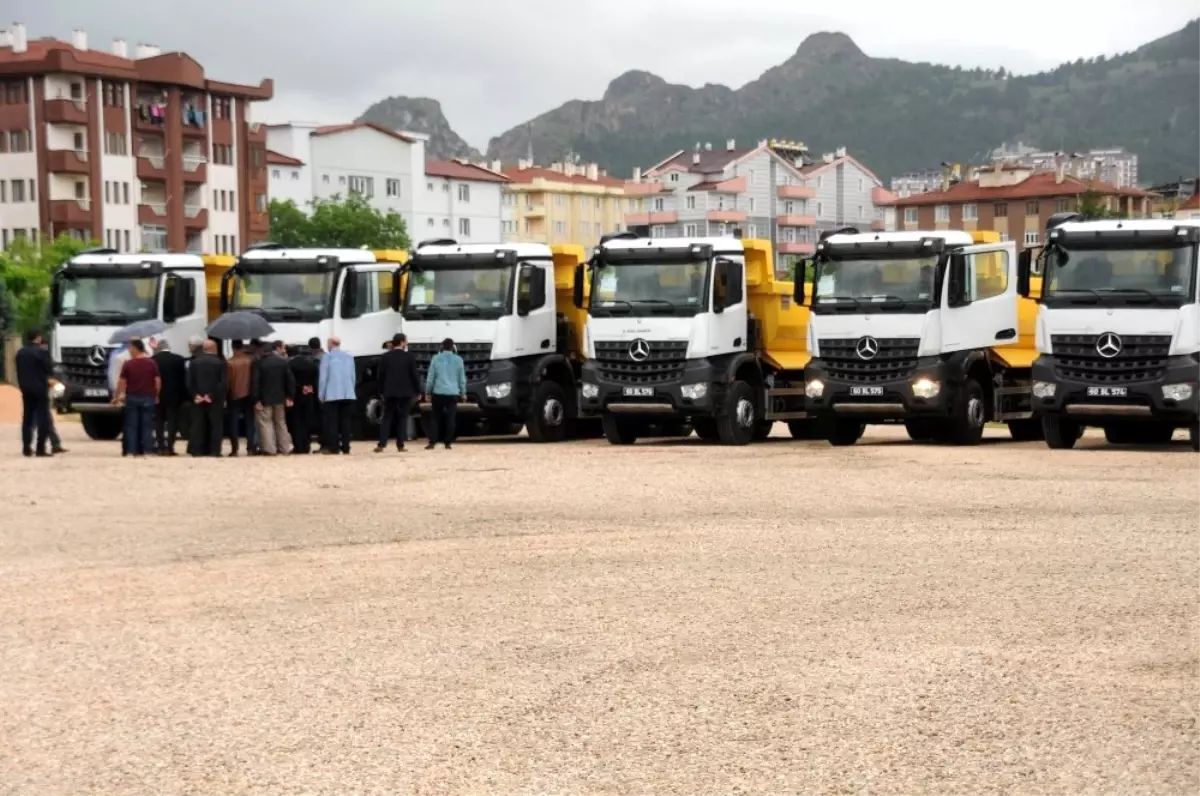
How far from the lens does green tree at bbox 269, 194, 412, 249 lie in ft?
388

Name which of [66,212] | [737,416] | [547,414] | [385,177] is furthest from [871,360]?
[385,177]

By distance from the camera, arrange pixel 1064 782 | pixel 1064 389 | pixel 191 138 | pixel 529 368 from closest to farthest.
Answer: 1. pixel 1064 782
2. pixel 1064 389
3. pixel 529 368
4. pixel 191 138

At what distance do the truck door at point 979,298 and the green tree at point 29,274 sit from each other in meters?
47.4

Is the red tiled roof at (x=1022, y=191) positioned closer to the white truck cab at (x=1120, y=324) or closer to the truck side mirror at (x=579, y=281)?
the truck side mirror at (x=579, y=281)

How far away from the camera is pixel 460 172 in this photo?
145 metres

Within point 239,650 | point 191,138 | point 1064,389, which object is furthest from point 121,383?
point 191,138

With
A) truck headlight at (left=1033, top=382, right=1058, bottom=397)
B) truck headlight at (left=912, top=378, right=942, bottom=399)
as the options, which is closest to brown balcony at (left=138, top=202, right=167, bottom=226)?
truck headlight at (left=912, top=378, right=942, bottom=399)

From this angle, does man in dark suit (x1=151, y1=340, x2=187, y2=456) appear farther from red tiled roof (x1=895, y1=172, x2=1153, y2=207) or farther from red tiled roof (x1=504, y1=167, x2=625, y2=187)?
red tiled roof (x1=504, y1=167, x2=625, y2=187)

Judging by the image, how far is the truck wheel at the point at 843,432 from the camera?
29.7 meters

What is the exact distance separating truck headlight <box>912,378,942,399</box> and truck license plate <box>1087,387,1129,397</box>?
2.11 m

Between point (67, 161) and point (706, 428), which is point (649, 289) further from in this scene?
point (67, 161)

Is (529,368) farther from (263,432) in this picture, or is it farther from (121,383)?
(121,383)

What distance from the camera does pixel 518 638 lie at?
1114 cm

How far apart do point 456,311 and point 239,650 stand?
1931 cm
